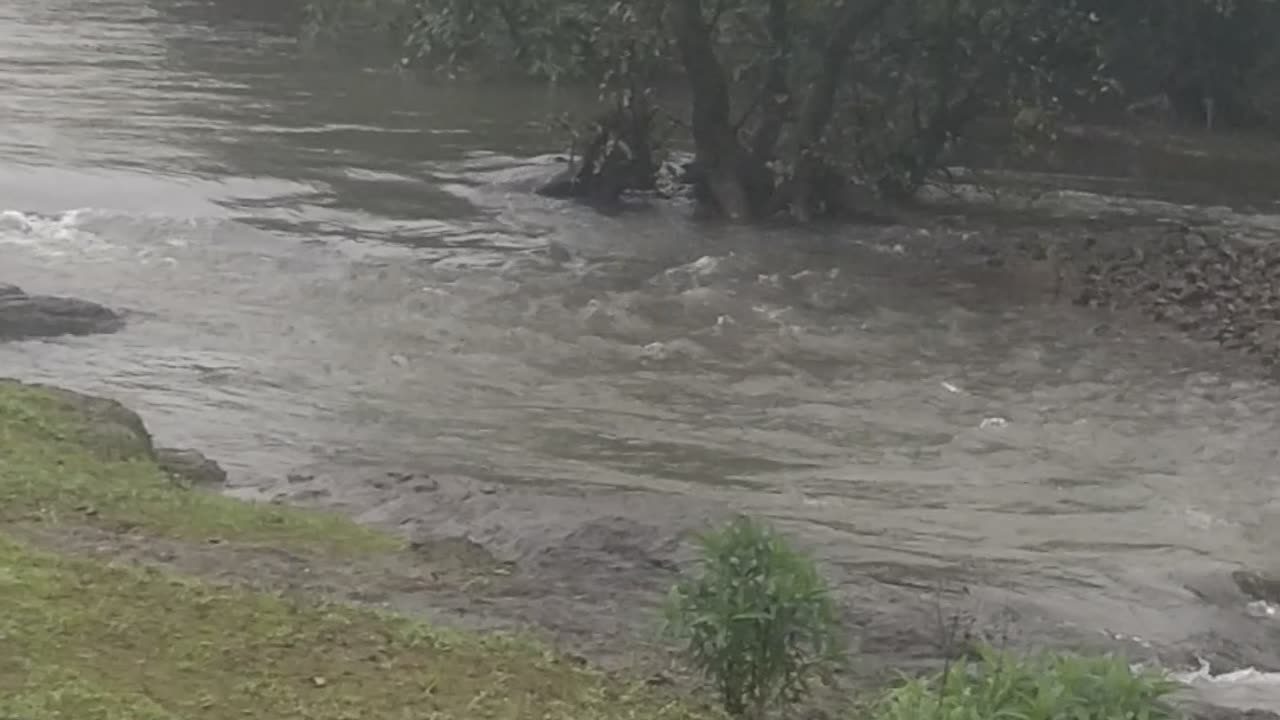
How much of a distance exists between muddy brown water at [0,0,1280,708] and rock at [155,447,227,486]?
16 cm

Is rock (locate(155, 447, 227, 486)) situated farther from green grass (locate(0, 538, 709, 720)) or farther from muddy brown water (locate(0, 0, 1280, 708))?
green grass (locate(0, 538, 709, 720))

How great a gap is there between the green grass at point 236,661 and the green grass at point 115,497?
1.25 meters

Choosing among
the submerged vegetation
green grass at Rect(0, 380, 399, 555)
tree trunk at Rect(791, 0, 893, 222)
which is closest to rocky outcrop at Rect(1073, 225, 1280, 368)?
tree trunk at Rect(791, 0, 893, 222)

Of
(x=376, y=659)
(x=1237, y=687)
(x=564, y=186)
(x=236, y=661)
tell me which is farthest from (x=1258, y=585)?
(x=564, y=186)

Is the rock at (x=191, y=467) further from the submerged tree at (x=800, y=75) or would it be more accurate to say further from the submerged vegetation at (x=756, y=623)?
the submerged tree at (x=800, y=75)

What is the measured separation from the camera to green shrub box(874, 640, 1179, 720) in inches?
166

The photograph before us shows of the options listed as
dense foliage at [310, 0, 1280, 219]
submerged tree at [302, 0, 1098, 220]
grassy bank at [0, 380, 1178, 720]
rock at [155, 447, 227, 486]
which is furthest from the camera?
submerged tree at [302, 0, 1098, 220]

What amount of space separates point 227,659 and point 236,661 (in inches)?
1.1

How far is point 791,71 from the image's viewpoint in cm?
2170

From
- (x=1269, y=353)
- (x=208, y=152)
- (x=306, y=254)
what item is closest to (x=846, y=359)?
(x=1269, y=353)

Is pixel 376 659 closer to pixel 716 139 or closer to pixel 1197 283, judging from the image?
pixel 1197 283

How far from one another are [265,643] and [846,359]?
9.70m

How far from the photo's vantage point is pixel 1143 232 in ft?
67.7

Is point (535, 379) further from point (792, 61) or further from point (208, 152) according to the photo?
point (208, 152)
